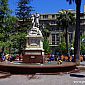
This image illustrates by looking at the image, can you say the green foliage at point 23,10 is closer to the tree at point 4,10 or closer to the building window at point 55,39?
the tree at point 4,10

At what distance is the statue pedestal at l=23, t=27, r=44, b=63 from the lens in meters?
24.8

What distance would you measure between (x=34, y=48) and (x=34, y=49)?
6.9 inches

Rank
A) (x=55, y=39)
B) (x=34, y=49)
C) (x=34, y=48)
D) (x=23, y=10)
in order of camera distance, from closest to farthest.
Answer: (x=34, y=49) < (x=34, y=48) < (x=23, y=10) < (x=55, y=39)

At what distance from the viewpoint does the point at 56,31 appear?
8781 cm

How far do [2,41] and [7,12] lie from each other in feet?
14.2

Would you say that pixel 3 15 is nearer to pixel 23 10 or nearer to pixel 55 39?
pixel 23 10

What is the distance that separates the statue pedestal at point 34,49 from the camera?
24.8 m

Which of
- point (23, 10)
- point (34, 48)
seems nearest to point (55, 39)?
point (23, 10)

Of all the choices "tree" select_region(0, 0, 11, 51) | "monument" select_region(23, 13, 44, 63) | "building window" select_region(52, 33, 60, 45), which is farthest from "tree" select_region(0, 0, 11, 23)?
"building window" select_region(52, 33, 60, 45)

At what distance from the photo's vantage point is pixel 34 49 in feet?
82.5

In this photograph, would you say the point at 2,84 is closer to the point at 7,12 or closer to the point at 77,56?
the point at 77,56

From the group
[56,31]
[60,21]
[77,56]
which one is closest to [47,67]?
[77,56]

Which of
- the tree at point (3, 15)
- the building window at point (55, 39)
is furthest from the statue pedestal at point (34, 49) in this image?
the building window at point (55, 39)

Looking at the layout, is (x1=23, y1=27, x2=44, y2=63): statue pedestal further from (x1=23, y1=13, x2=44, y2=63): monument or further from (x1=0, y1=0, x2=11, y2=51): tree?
(x1=0, y1=0, x2=11, y2=51): tree
